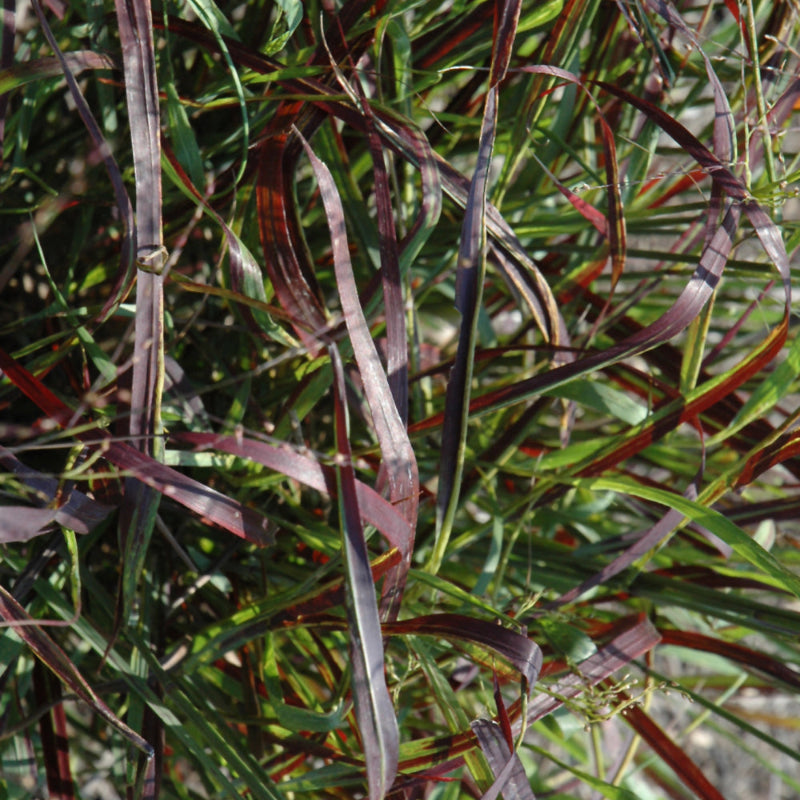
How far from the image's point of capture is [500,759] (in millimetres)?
341

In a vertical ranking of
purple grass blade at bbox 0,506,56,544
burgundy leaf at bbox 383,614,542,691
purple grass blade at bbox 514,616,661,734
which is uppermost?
purple grass blade at bbox 0,506,56,544

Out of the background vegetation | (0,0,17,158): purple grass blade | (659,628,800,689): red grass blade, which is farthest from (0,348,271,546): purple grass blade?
(659,628,800,689): red grass blade

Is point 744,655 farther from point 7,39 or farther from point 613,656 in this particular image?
point 7,39

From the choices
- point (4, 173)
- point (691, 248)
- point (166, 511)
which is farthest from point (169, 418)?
point (691, 248)

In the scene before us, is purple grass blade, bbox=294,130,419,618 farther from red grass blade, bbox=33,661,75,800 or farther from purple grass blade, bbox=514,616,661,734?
red grass blade, bbox=33,661,75,800

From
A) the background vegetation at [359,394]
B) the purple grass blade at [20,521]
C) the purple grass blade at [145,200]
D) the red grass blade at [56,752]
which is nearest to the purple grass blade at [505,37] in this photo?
the background vegetation at [359,394]

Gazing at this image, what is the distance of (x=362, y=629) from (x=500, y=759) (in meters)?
0.10

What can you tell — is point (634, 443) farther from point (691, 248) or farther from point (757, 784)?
point (757, 784)

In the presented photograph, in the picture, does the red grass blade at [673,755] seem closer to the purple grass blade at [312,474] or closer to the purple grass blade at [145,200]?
the purple grass blade at [312,474]

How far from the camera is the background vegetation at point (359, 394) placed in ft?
1.09

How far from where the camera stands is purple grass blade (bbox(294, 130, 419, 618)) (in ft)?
1.02

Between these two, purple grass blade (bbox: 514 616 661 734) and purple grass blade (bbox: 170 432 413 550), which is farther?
purple grass blade (bbox: 514 616 661 734)

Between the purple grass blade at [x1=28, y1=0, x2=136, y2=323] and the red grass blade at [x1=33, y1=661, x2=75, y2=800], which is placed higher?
the purple grass blade at [x1=28, y1=0, x2=136, y2=323]

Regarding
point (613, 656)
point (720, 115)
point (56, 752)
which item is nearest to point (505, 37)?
point (720, 115)
